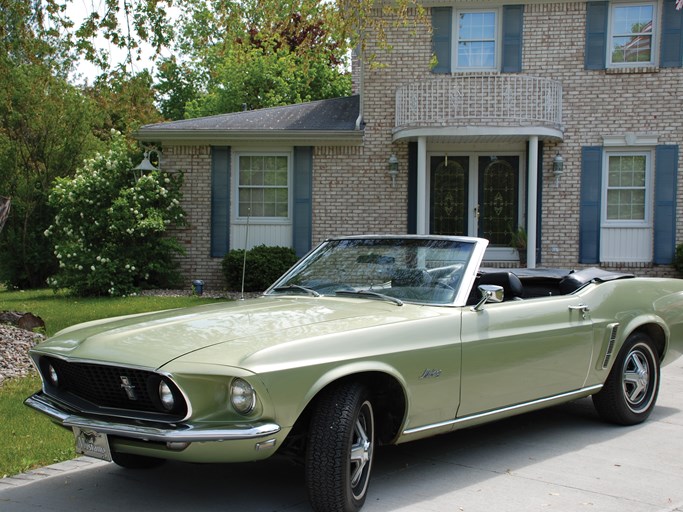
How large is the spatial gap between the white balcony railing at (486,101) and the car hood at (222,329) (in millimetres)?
10838

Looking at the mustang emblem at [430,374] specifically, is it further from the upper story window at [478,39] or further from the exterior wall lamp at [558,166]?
the upper story window at [478,39]

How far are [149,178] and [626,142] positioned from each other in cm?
958

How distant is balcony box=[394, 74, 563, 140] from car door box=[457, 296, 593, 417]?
984 cm

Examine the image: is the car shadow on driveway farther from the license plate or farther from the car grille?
the car grille

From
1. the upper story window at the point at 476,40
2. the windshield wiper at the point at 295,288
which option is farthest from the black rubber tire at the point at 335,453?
the upper story window at the point at 476,40

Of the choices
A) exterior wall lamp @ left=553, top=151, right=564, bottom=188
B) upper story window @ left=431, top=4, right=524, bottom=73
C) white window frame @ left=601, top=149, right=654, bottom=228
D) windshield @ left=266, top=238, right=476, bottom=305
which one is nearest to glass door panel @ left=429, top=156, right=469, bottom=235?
exterior wall lamp @ left=553, top=151, right=564, bottom=188

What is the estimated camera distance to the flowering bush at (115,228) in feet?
49.7

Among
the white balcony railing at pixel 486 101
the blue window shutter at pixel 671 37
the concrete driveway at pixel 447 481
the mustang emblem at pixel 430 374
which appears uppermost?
the blue window shutter at pixel 671 37

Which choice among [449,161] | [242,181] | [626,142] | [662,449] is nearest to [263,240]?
[242,181]

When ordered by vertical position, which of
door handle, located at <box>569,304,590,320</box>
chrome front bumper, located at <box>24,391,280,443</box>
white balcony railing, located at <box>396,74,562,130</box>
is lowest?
chrome front bumper, located at <box>24,391,280,443</box>

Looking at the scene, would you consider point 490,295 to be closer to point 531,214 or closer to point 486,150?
point 531,214

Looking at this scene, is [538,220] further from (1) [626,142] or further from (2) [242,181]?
(2) [242,181]

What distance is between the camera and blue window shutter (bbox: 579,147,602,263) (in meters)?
15.8

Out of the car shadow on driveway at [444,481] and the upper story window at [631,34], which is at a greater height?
the upper story window at [631,34]
